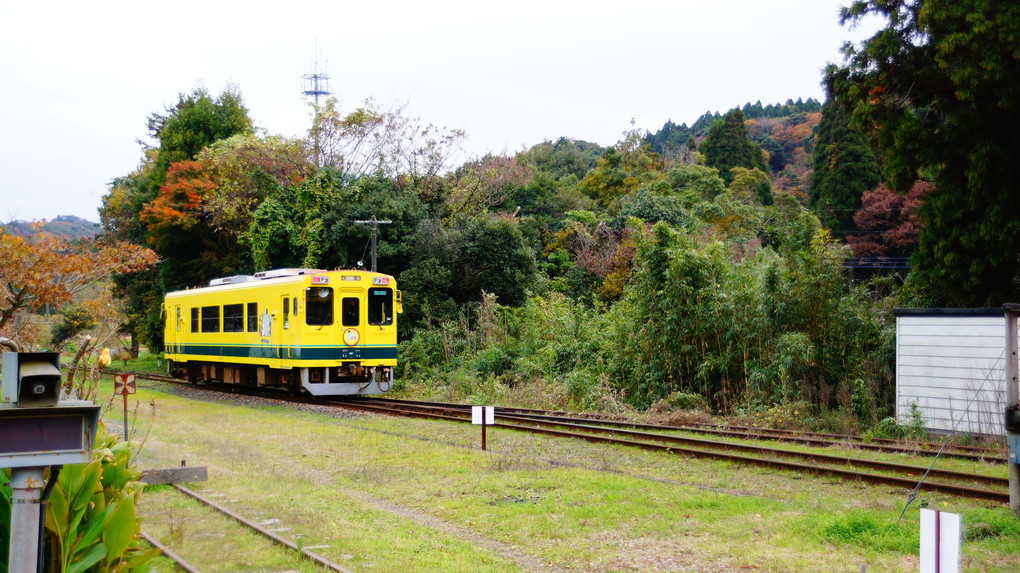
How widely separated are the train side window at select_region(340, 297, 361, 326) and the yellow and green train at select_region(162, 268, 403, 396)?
2 centimetres

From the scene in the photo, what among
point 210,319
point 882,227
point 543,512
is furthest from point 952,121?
point 882,227

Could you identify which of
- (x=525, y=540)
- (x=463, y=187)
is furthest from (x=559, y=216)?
(x=525, y=540)

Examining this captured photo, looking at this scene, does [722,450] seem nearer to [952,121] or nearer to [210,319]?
[952,121]

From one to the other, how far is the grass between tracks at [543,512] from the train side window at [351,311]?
20.6ft

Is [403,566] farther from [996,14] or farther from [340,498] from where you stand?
[996,14]

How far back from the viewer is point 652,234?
18.2 metres

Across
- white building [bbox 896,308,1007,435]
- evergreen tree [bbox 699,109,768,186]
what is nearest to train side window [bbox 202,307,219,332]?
white building [bbox 896,308,1007,435]

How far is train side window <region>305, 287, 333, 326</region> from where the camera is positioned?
59.7 feet

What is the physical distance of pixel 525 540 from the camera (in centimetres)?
719

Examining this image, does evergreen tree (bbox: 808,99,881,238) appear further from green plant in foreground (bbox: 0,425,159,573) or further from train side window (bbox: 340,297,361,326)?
green plant in foreground (bbox: 0,425,159,573)

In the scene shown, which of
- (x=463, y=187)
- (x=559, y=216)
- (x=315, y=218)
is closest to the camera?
(x=315, y=218)

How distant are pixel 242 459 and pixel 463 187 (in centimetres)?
2222

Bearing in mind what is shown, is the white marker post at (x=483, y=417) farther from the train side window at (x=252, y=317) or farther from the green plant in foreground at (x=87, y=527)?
the train side window at (x=252, y=317)

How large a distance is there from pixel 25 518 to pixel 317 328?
14.8 m
